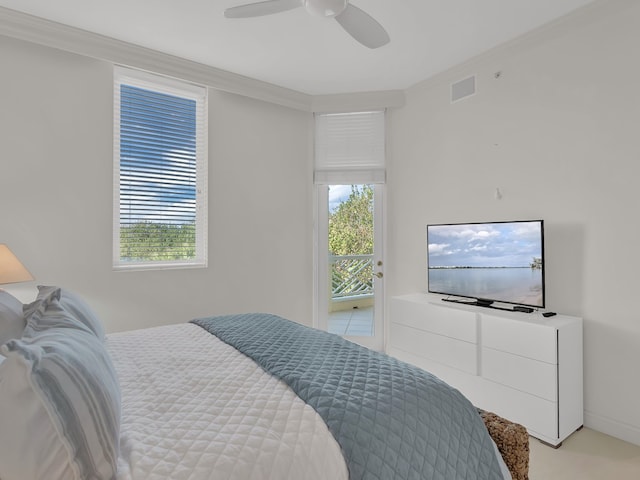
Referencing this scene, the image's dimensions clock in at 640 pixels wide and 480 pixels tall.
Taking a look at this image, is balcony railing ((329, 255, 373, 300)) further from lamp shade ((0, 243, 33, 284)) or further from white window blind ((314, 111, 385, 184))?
lamp shade ((0, 243, 33, 284))

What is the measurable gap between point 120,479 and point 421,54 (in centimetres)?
318

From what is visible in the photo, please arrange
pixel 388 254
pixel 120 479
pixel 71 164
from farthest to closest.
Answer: pixel 388 254, pixel 71 164, pixel 120 479

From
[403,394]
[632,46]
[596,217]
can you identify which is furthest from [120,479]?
[632,46]

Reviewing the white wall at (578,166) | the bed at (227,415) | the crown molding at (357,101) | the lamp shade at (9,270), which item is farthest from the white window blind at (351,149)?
the lamp shade at (9,270)

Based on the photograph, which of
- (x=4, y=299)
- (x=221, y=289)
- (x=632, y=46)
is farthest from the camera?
(x=221, y=289)

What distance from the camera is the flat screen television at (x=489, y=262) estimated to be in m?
2.50

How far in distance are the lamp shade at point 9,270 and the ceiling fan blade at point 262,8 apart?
180 centimetres

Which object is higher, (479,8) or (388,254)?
(479,8)

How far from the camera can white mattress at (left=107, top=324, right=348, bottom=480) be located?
92 centimetres

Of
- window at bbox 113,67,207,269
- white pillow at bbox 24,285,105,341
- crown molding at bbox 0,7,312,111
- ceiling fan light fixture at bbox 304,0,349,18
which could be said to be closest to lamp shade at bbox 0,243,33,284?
white pillow at bbox 24,285,105,341

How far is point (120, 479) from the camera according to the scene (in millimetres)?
863

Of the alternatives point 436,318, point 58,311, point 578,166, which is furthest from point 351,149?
point 58,311

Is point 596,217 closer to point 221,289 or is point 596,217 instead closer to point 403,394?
point 403,394

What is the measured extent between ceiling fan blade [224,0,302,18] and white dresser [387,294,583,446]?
85.2 inches
